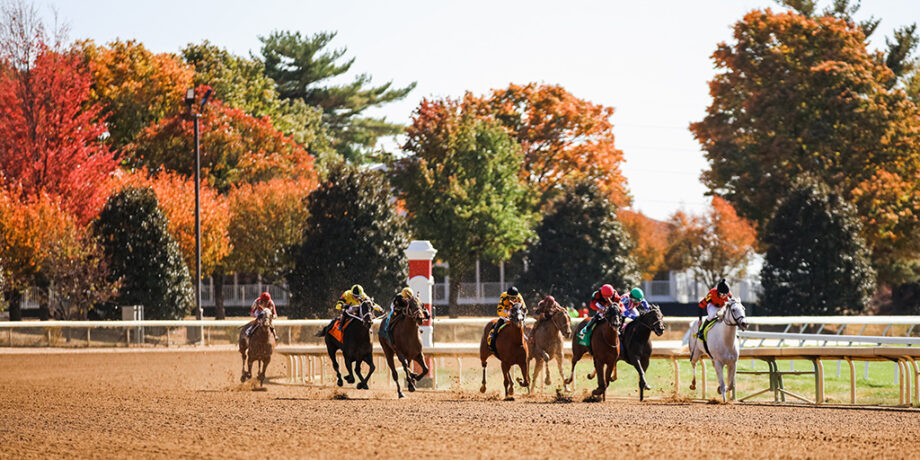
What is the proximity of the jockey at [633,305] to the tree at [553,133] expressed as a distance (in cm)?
3527

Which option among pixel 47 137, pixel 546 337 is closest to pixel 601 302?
pixel 546 337

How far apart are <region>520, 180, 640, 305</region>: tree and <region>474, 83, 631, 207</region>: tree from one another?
30.6 ft

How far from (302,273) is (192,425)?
24.8 m

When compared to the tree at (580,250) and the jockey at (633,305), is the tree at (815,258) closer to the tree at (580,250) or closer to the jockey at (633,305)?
the tree at (580,250)

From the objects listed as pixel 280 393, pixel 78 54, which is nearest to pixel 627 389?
pixel 280 393

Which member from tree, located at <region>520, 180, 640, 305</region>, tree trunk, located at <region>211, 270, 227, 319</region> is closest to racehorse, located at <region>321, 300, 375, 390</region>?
tree, located at <region>520, 180, 640, 305</region>

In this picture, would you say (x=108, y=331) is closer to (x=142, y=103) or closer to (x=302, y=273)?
(x=302, y=273)

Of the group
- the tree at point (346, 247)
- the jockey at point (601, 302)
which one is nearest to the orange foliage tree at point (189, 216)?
the tree at point (346, 247)

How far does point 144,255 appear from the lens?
36.3m

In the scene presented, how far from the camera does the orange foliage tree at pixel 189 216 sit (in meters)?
43.3

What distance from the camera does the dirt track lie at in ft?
37.7

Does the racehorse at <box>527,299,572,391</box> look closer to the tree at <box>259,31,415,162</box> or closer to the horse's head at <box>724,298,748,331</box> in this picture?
the horse's head at <box>724,298,748,331</box>

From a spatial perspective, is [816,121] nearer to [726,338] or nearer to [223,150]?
[223,150]

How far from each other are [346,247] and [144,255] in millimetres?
6015
